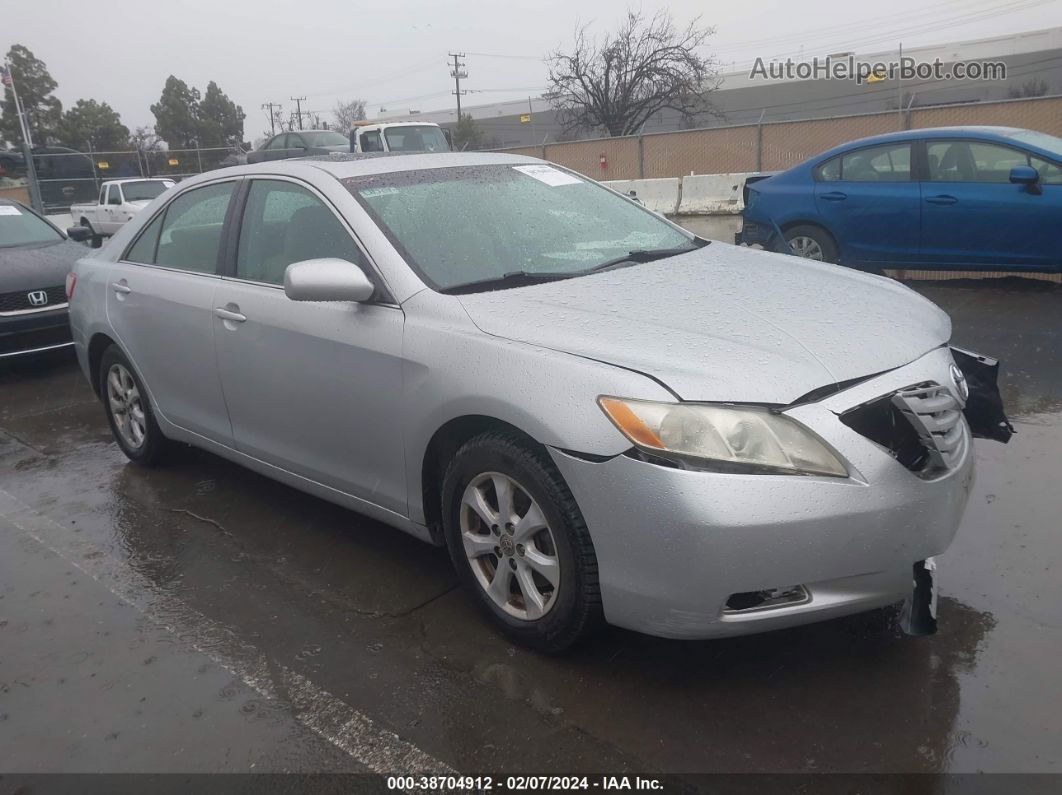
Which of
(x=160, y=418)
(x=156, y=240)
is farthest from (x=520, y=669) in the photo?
(x=156, y=240)

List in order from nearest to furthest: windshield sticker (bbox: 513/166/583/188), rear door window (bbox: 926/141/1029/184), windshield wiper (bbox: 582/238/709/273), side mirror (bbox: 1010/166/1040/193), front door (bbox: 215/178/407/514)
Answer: front door (bbox: 215/178/407/514)
windshield wiper (bbox: 582/238/709/273)
windshield sticker (bbox: 513/166/583/188)
side mirror (bbox: 1010/166/1040/193)
rear door window (bbox: 926/141/1029/184)

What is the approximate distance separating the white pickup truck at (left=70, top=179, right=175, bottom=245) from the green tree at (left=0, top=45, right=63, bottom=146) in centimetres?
4326

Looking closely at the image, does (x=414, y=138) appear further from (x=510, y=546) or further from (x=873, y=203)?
(x=510, y=546)

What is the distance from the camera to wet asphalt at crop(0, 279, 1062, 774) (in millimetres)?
2619

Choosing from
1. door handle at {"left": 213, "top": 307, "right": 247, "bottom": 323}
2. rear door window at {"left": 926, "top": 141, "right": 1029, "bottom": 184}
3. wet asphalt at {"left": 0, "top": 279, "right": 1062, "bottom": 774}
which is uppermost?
rear door window at {"left": 926, "top": 141, "right": 1029, "bottom": 184}

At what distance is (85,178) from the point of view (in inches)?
1026

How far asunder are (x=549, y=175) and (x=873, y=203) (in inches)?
203

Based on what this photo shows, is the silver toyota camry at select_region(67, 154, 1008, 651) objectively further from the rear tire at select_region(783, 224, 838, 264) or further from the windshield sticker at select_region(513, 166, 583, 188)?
the rear tire at select_region(783, 224, 838, 264)

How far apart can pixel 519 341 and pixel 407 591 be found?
1263mm

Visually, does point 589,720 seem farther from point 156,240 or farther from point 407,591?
point 156,240

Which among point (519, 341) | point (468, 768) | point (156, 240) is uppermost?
point (156, 240)

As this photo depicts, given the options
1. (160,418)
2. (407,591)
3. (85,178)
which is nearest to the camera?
(407,591)

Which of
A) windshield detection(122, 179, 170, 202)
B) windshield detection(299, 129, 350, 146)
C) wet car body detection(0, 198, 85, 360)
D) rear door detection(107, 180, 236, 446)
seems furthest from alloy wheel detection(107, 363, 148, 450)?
windshield detection(299, 129, 350, 146)

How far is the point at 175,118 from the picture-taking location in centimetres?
6438
